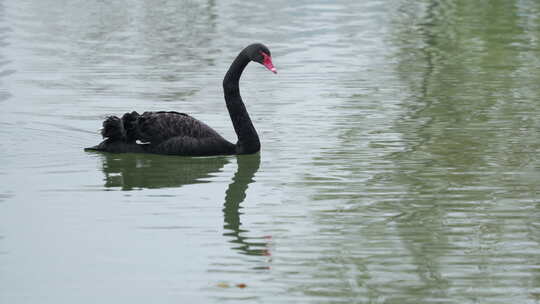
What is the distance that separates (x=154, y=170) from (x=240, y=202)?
1.34m

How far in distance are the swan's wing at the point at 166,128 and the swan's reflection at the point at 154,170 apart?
193 mm

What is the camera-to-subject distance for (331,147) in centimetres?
965

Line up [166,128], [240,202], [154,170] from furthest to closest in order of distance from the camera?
[166,128] → [154,170] → [240,202]

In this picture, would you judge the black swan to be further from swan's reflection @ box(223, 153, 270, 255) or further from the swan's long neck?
swan's reflection @ box(223, 153, 270, 255)

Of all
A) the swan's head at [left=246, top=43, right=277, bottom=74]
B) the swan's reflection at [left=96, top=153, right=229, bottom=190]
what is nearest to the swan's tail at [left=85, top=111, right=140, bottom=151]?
the swan's reflection at [left=96, top=153, right=229, bottom=190]

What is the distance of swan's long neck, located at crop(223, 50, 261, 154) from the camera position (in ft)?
30.7

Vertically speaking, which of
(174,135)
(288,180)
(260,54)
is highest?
(260,54)

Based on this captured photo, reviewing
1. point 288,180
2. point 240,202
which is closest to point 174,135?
point 288,180

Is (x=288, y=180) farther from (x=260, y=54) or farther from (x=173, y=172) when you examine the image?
(x=260, y=54)

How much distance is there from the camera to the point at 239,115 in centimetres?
947

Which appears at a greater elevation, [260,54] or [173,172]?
Result: [260,54]

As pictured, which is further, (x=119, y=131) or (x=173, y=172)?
(x=119, y=131)

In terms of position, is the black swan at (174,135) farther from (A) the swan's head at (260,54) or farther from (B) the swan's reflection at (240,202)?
(B) the swan's reflection at (240,202)

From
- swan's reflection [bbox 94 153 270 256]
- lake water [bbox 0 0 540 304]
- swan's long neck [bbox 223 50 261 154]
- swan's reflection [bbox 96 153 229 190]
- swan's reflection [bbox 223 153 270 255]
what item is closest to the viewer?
lake water [bbox 0 0 540 304]
